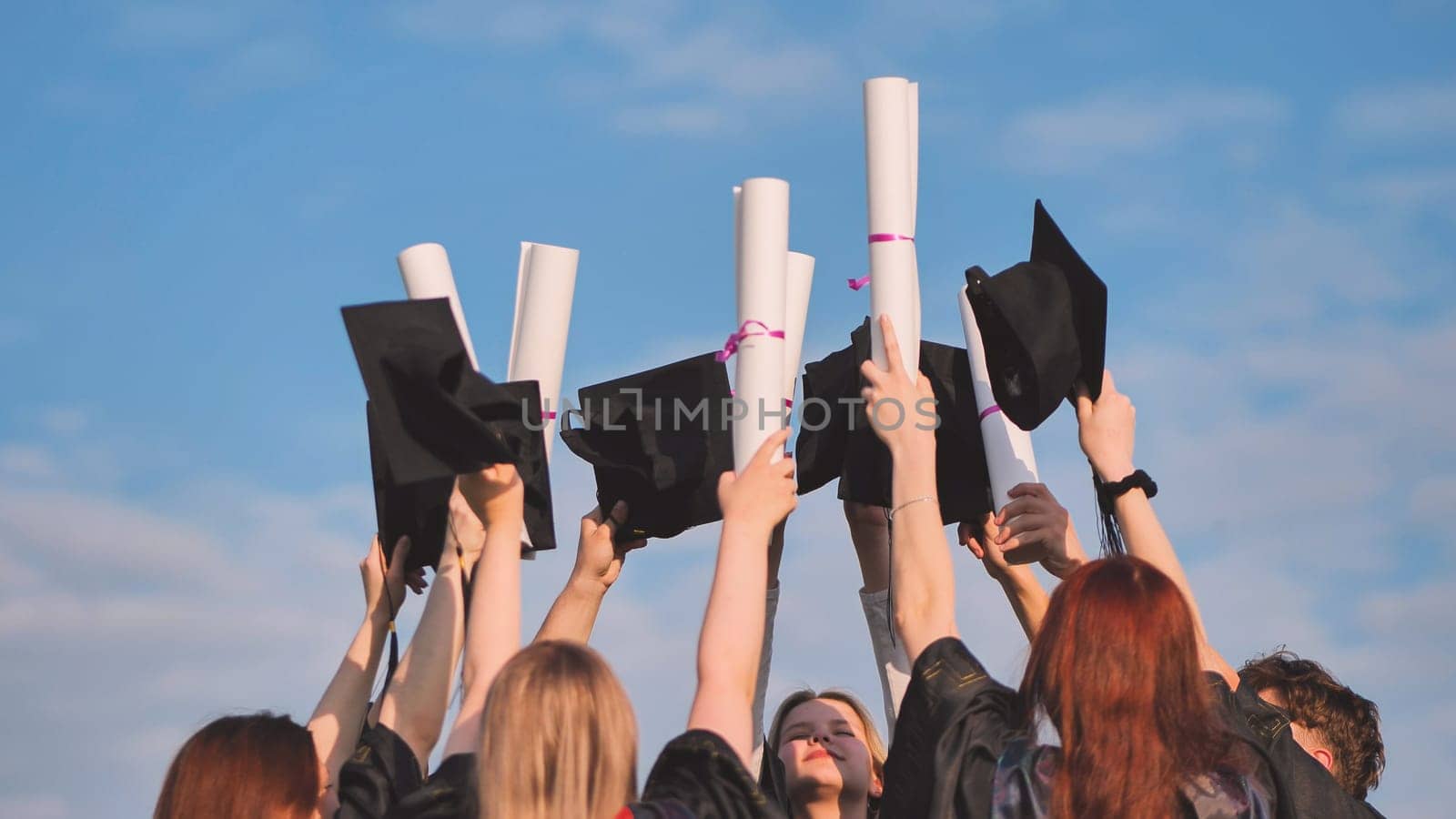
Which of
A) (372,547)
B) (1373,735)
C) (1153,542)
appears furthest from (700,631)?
(1373,735)

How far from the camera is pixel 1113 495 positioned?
416 cm

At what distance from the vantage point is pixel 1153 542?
4035 mm

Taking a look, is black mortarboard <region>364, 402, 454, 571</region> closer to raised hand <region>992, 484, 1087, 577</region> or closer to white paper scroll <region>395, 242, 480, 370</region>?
white paper scroll <region>395, 242, 480, 370</region>

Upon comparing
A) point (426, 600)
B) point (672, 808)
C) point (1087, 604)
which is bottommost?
point (672, 808)

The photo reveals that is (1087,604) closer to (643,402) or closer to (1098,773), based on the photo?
(1098,773)

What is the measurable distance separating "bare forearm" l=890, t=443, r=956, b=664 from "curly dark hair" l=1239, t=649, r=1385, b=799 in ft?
6.07

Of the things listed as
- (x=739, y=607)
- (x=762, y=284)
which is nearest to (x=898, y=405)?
(x=762, y=284)

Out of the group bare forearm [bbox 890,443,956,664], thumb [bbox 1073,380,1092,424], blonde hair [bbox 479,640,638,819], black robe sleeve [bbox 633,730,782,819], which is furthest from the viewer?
thumb [bbox 1073,380,1092,424]

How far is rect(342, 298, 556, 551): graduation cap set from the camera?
3.85m

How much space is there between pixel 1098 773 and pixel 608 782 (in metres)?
0.99

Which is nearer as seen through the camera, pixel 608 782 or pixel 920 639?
pixel 608 782

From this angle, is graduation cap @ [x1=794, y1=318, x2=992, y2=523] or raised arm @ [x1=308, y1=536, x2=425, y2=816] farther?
graduation cap @ [x1=794, y1=318, x2=992, y2=523]

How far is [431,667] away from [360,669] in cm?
44

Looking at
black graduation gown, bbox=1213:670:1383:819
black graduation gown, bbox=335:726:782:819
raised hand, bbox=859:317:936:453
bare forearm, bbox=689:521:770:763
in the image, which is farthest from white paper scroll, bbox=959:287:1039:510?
black graduation gown, bbox=335:726:782:819
